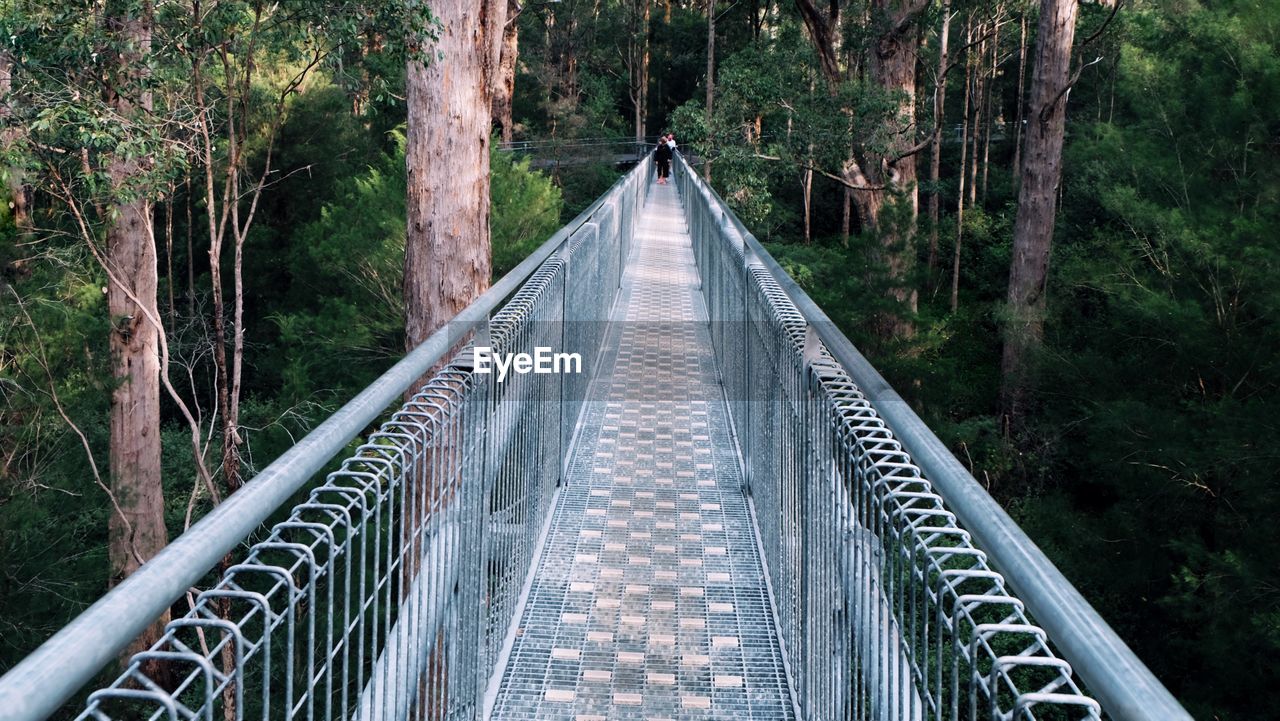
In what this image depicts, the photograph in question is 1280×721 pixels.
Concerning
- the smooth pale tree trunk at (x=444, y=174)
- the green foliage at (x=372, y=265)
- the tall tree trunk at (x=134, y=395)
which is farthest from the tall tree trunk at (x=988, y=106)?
the smooth pale tree trunk at (x=444, y=174)

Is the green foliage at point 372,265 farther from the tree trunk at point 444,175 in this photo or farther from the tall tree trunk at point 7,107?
the tree trunk at point 444,175

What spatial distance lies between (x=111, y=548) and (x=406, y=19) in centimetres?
1064

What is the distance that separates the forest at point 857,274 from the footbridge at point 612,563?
159 inches

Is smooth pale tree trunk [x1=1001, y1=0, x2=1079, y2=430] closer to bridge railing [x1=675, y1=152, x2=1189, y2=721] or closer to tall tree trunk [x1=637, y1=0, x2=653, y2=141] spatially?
bridge railing [x1=675, y1=152, x2=1189, y2=721]

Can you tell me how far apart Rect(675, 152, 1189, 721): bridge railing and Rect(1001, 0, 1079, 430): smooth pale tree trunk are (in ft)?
51.9

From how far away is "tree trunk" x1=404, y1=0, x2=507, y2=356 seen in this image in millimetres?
10328

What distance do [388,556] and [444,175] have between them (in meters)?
8.01

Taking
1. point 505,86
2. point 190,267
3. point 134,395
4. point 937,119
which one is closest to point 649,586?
point 134,395

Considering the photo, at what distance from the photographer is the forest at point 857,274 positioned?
14.5m

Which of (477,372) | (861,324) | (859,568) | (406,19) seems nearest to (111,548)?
(406,19)

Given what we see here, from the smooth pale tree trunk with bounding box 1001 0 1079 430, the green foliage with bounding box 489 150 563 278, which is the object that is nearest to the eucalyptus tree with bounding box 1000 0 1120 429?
the smooth pale tree trunk with bounding box 1001 0 1079 430

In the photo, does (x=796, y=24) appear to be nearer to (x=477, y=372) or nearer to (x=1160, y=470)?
(x=1160, y=470)

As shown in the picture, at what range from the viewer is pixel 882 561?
9.06 feet

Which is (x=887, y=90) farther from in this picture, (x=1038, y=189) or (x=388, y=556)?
(x=388, y=556)
